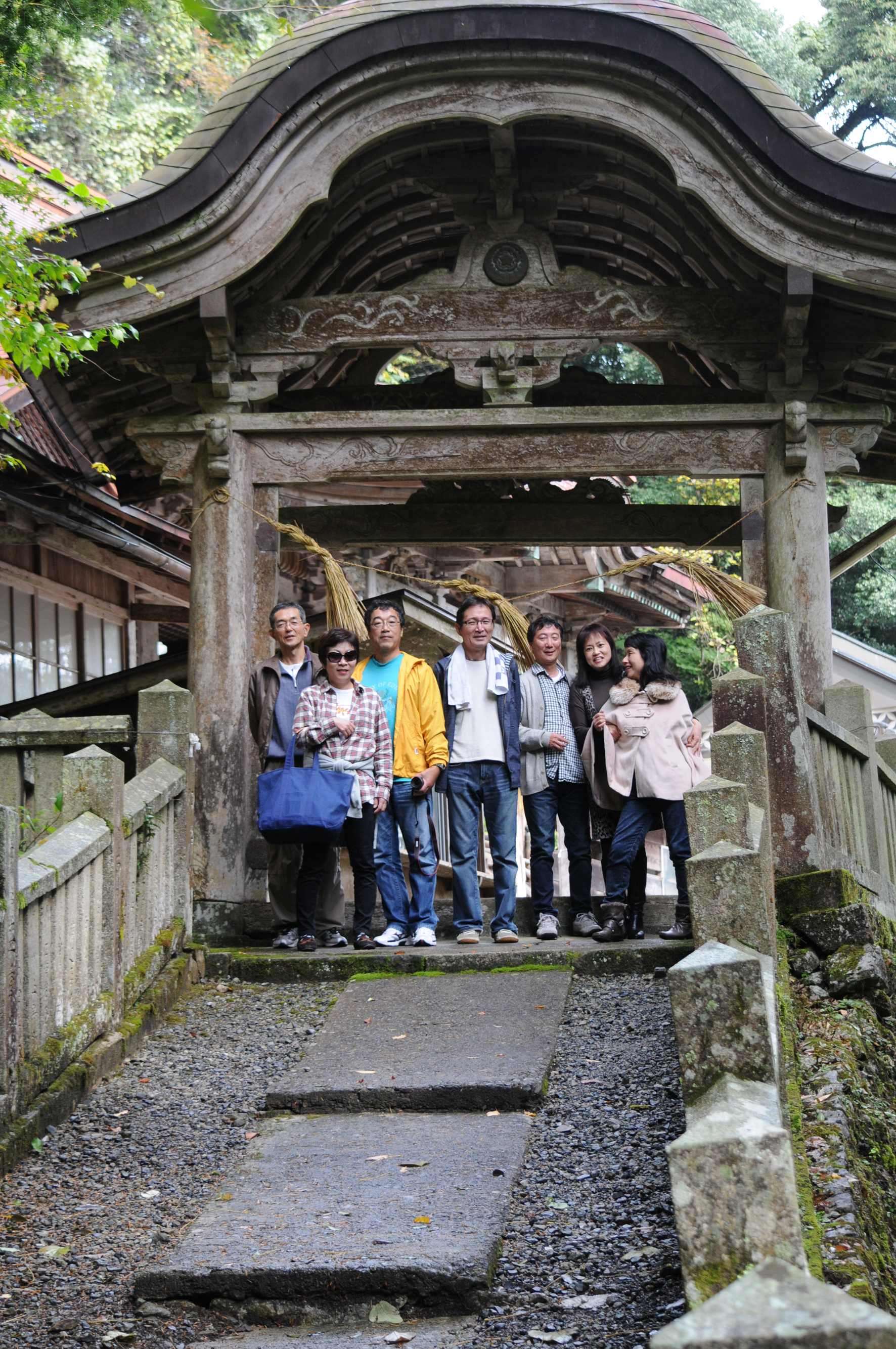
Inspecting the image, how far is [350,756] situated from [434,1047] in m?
1.97

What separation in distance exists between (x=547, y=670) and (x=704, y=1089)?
434 cm

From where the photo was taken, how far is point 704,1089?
310 centimetres

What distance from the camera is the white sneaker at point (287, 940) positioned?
711 cm

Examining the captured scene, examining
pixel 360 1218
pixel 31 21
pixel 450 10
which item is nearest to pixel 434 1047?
pixel 360 1218

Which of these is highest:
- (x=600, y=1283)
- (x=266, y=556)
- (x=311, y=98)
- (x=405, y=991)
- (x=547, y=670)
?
(x=311, y=98)

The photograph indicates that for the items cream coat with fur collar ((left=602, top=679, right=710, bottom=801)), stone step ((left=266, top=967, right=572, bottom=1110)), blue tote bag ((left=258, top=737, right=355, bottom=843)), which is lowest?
stone step ((left=266, top=967, right=572, bottom=1110))

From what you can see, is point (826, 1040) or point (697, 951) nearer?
point (697, 951)

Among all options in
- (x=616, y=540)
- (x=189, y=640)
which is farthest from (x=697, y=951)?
(x=616, y=540)

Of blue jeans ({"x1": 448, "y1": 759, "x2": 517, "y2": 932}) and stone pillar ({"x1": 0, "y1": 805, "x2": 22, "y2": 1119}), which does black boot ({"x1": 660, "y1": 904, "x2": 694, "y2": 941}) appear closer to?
blue jeans ({"x1": 448, "y1": 759, "x2": 517, "y2": 932})

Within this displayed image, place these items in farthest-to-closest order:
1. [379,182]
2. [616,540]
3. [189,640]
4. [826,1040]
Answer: [616,540] → [379,182] → [189,640] → [826,1040]

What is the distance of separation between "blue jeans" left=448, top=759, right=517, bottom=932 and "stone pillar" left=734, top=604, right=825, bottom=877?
4.40ft

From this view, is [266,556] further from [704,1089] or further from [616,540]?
[704,1089]

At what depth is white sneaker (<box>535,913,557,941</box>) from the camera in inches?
275

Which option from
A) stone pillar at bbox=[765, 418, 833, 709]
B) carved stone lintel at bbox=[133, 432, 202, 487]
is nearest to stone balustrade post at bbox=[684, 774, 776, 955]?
stone pillar at bbox=[765, 418, 833, 709]
